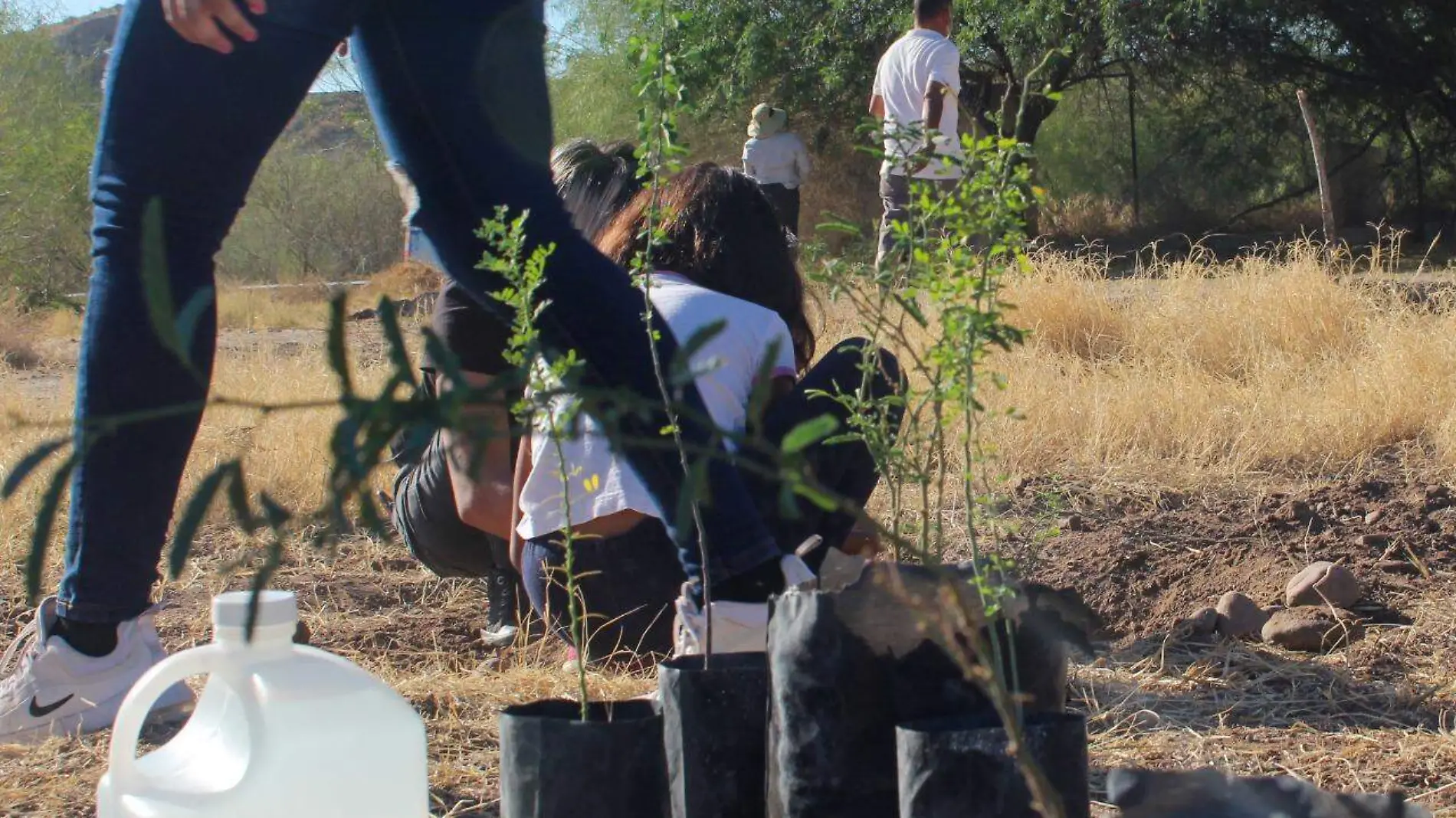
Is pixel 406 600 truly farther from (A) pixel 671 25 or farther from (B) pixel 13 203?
(B) pixel 13 203

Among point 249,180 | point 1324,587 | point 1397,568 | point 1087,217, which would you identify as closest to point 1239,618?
point 1324,587

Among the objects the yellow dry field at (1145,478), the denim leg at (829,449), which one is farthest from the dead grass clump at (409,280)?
the denim leg at (829,449)

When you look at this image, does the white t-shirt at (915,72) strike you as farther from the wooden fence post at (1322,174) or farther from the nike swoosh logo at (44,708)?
the nike swoosh logo at (44,708)

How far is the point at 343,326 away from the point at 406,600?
257cm

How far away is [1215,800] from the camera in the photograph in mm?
1115

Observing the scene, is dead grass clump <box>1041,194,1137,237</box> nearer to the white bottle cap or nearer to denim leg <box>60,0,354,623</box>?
denim leg <box>60,0,354,623</box>

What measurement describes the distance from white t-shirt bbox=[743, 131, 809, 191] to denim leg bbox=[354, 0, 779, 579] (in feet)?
33.3

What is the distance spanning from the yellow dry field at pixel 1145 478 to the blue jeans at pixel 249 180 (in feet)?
0.52

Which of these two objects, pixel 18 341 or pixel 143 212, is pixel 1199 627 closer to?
pixel 143 212

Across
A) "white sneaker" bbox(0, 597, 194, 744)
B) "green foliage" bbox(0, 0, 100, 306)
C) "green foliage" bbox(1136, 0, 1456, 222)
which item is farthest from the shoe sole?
"green foliage" bbox(1136, 0, 1456, 222)

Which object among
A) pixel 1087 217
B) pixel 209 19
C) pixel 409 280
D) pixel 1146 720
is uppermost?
pixel 1087 217

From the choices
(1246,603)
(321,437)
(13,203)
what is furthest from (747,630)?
(13,203)

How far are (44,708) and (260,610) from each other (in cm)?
92

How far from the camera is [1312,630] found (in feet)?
7.85
